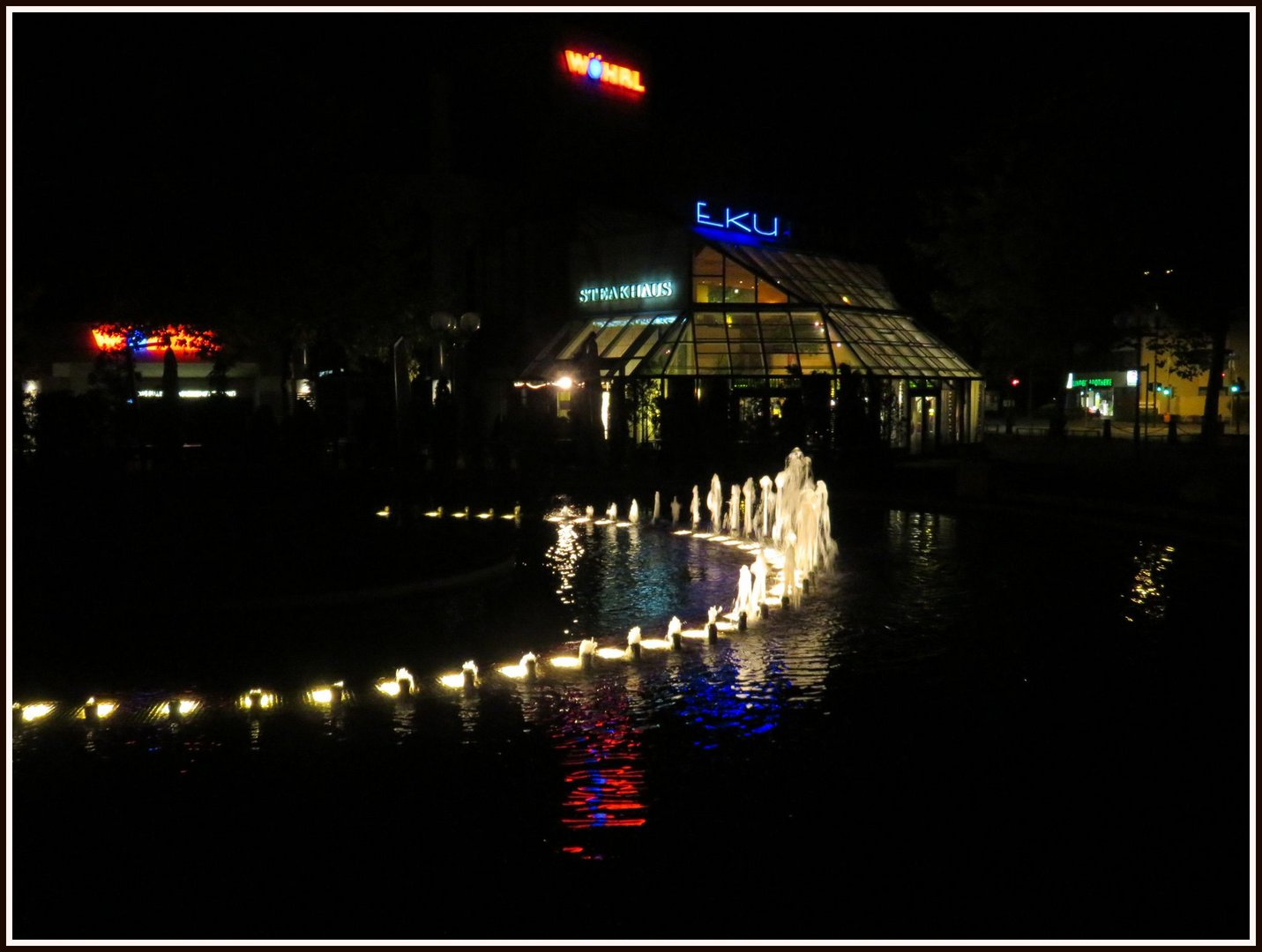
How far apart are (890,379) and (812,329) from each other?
9.96 feet

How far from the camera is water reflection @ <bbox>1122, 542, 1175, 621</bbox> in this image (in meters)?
11.9

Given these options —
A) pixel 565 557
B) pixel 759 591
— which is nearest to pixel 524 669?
pixel 759 591

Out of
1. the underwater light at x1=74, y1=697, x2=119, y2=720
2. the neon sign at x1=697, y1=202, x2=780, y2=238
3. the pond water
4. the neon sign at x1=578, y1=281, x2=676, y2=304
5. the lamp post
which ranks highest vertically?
the neon sign at x1=697, y1=202, x2=780, y2=238

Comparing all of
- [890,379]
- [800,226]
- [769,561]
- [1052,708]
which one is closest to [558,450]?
[890,379]

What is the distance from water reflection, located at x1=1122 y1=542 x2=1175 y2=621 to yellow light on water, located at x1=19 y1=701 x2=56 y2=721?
9855mm

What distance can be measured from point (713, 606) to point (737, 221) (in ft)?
98.8

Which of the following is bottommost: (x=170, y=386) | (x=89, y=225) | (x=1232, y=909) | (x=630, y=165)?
(x=1232, y=909)

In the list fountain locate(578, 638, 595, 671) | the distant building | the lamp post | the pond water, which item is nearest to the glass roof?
the lamp post

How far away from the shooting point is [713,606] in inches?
488

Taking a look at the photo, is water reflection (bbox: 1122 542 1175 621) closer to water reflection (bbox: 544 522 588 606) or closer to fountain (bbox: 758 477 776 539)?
fountain (bbox: 758 477 776 539)

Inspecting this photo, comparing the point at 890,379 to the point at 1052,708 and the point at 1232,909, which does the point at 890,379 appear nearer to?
the point at 1052,708

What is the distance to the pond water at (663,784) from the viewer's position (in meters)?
5.08

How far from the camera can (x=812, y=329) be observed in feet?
122

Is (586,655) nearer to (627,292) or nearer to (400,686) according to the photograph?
(400,686)
